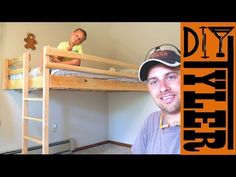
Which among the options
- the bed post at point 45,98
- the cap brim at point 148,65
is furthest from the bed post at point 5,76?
the cap brim at point 148,65

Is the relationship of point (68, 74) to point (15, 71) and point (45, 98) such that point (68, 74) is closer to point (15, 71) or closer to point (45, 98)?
point (45, 98)

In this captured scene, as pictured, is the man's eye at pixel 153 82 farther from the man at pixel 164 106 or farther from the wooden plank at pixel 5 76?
the wooden plank at pixel 5 76

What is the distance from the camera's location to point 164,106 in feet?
3.45

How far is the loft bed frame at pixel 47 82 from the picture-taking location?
154 cm

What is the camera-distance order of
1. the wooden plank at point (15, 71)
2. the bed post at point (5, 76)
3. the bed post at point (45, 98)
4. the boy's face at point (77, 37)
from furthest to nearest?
1. the bed post at point (5, 76)
2. the wooden plank at point (15, 71)
3. the boy's face at point (77, 37)
4. the bed post at point (45, 98)

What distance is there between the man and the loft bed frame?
0.66 m

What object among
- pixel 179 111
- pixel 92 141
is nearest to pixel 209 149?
pixel 179 111

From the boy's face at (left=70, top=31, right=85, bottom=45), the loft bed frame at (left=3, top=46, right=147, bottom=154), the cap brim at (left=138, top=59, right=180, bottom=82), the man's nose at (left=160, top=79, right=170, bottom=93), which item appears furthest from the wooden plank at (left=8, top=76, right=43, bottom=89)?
the man's nose at (left=160, top=79, right=170, bottom=93)

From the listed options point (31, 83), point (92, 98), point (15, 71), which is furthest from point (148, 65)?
point (92, 98)

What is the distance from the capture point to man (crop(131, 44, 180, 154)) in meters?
1.01

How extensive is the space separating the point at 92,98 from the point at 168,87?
1.88 metres

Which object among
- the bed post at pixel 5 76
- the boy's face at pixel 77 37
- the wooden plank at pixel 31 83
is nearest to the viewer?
the wooden plank at pixel 31 83
